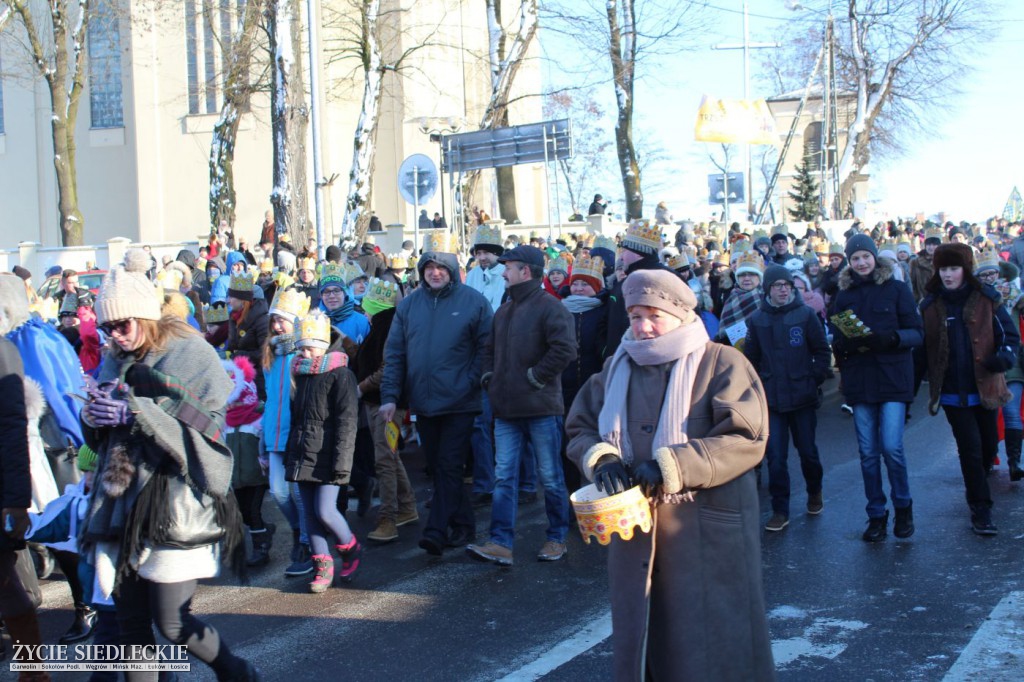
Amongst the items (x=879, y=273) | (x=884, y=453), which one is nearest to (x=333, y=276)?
(x=879, y=273)

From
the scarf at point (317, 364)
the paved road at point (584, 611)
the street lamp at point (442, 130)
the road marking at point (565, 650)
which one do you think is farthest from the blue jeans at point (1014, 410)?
the street lamp at point (442, 130)

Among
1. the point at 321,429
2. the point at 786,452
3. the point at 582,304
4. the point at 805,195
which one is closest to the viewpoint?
the point at 321,429

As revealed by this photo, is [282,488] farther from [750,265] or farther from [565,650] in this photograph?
[750,265]

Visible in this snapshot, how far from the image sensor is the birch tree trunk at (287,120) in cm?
2067

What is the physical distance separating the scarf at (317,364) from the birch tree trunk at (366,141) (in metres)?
16.1

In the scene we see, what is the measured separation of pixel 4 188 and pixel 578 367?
37.9 m

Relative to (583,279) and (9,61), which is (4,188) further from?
(583,279)

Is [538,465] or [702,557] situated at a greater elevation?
[702,557]

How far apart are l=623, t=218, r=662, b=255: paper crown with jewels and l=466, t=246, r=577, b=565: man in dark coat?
36.8 inches

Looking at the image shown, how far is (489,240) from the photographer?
34.8 feet

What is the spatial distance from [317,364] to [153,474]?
97.1 inches

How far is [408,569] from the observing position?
761cm

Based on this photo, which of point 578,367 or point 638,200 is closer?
point 578,367

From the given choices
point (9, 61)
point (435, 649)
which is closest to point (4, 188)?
point (9, 61)
